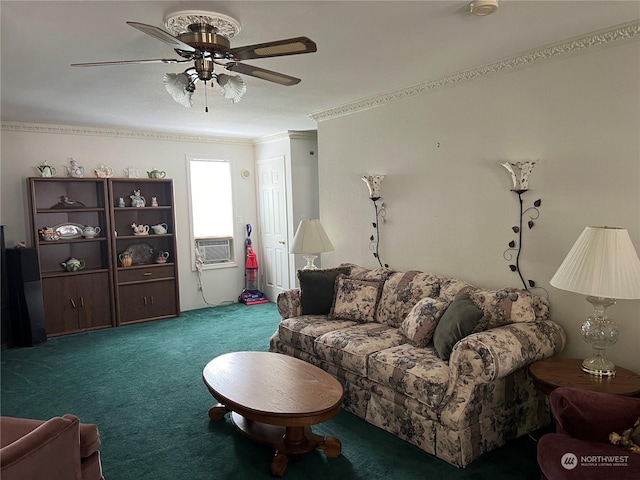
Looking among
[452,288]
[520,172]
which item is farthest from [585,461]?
[520,172]

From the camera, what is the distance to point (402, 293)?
374cm

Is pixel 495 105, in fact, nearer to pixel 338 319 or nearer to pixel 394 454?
pixel 338 319

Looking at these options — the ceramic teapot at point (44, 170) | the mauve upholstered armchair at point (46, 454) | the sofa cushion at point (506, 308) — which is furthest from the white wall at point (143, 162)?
the mauve upholstered armchair at point (46, 454)

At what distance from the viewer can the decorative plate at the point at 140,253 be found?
5945 millimetres

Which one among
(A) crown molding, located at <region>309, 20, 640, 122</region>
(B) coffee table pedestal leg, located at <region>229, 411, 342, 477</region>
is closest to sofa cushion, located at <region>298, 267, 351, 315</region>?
(B) coffee table pedestal leg, located at <region>229, 411, 342, 477</region>

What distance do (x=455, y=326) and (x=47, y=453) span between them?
7.39 feet

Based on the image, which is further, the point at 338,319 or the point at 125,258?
the point at 125,258

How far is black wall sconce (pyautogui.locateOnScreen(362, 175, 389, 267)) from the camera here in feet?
14.2

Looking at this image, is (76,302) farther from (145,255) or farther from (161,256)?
(161,256)

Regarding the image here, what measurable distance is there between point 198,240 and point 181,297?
2.82 ft

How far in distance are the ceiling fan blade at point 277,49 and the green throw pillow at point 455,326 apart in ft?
6.07

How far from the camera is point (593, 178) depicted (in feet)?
9.23

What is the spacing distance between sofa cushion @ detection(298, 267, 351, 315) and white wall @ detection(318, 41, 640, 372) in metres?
0.65

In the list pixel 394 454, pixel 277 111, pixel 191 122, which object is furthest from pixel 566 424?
pixel 191 122
